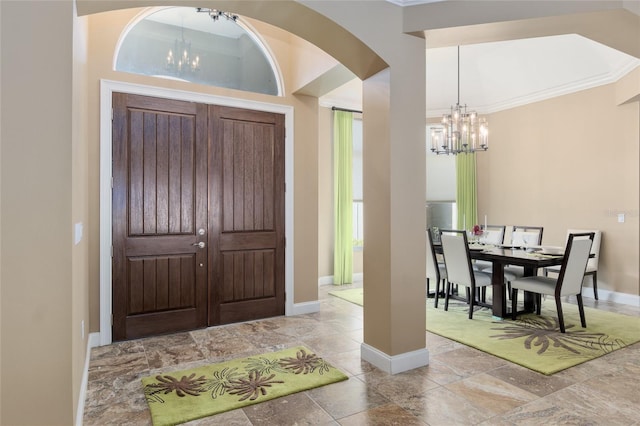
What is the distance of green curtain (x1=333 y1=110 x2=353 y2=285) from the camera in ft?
21.0

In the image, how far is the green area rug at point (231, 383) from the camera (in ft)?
7.84

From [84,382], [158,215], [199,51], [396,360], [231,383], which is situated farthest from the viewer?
[199,51]

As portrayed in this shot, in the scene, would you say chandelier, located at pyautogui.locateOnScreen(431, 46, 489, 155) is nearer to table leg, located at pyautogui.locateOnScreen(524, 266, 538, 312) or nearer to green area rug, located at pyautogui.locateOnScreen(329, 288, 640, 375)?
table leg, located at pyautogui.locateOnScreen(524, 266, 538, 312)

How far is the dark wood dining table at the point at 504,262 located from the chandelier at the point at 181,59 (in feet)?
12.3

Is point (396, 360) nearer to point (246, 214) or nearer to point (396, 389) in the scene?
point (396, 389)

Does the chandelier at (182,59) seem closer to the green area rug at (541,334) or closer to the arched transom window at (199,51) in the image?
the arched transom window at (199,51)

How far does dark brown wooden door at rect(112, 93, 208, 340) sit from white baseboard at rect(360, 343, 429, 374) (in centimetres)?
190

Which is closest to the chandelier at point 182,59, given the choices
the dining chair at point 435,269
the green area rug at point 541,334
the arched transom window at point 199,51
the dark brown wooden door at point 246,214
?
the arched transom window at point 199,51

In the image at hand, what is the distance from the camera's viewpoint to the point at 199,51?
159 inches

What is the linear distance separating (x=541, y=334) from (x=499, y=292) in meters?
0.65

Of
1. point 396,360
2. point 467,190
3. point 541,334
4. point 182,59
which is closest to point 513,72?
point 467,190

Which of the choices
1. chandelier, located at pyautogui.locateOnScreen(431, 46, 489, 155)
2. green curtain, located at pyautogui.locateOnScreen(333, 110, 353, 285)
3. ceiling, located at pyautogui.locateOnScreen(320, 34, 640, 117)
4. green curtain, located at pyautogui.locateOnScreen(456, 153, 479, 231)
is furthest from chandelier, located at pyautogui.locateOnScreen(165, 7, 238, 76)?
green curtain, located at pyautogui.locateOnScreen(456, 153, 479, 231)

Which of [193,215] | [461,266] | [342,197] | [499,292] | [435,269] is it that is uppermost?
[342,197]

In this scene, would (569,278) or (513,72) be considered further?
(513,72)
